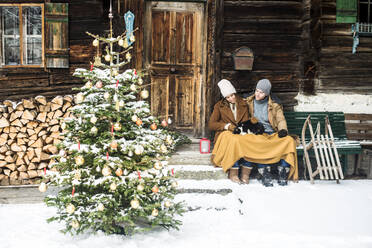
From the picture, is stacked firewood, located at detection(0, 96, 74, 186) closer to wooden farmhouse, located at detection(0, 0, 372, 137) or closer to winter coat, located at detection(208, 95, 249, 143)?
wooden farmhouse, located at detection(0, 0, 372, 137)

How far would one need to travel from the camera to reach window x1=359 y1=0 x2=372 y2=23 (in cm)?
678

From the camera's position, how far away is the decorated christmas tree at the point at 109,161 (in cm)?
329

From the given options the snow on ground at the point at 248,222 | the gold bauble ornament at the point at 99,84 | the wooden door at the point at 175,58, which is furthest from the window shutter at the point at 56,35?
the gold bauble ornament at the point at 99,84

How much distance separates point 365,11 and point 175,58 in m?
3.75

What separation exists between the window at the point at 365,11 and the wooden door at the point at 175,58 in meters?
3.08

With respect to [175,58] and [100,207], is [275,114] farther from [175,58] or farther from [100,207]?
[100,207]

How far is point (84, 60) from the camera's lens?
6.37 m

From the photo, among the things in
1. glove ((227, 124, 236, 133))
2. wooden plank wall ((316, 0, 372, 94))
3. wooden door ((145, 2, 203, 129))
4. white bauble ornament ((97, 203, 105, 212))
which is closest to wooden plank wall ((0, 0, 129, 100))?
wooden door ((145, 2, 203, 129))

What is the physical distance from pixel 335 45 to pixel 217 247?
16.0 feet

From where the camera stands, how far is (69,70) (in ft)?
20.9

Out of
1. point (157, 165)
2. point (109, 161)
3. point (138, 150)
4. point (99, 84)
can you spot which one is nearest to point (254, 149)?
point (157, 165)

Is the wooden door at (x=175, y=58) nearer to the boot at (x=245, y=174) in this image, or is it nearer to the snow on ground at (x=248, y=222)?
the boot at (x=245, y=174)

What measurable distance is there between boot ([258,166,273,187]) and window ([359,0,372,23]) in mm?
3752

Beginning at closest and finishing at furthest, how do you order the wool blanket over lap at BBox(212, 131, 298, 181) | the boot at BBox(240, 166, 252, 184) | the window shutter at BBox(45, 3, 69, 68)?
the wool blanket over lap at BBox(212, 131, 298, 181) → the boot at BBox(240, 166, 252, 184) → the window shutter at BBox(45, 3, 69, 68)
